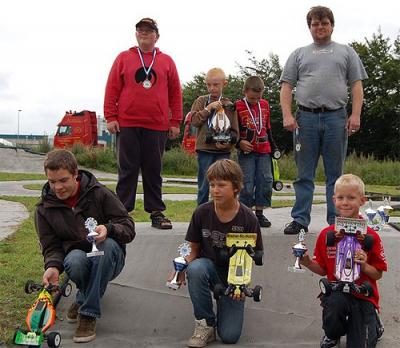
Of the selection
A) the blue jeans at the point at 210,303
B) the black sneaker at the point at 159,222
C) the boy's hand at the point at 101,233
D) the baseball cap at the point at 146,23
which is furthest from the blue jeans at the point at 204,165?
the boy's hand at the point at 101,233

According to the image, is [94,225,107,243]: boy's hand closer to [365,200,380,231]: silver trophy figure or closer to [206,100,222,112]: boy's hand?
[365,200,380,231]: silver trophy figure

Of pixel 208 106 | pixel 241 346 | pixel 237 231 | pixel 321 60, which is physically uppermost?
pixel 321 60

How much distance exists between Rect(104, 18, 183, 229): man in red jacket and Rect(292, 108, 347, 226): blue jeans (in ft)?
4.17

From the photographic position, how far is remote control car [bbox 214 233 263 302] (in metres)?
3.43

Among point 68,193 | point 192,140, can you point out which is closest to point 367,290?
point 68,193

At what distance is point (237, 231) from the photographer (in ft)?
12.1

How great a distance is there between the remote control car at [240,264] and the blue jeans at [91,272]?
0.69 metres

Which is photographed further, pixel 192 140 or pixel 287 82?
pixel 192 140

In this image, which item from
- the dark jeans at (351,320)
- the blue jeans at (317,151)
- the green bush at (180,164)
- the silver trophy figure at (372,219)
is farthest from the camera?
the green bush at (180,164)

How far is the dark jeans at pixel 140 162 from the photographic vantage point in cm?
555

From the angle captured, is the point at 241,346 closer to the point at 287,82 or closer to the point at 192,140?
the point at 287,82

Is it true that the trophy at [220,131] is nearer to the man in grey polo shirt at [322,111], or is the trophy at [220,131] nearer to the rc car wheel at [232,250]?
the man in grey polo shirt at [322,111]

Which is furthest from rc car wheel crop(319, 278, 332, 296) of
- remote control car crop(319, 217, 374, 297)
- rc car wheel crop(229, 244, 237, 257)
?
rc car wheel crop(229, 244, 237, 257)

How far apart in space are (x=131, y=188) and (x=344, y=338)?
2.74 m
